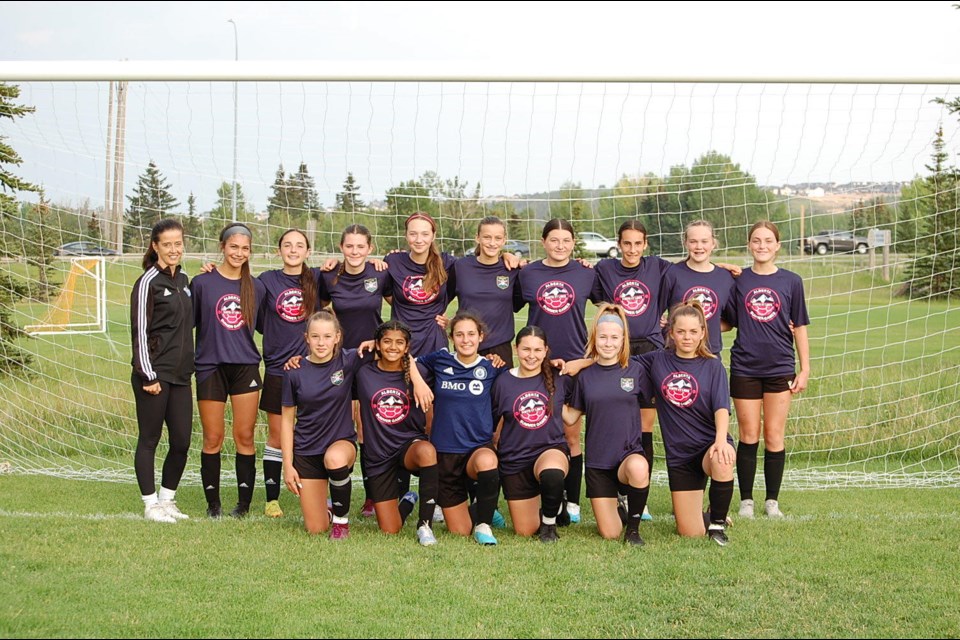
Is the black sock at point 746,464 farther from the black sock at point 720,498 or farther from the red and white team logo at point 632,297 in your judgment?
the red and white team logo at point 632,297

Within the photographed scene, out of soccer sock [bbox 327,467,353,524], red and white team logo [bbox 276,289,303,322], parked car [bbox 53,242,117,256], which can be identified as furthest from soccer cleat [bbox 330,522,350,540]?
parked car [bbox 53,242,117,256]

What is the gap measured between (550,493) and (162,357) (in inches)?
89.7

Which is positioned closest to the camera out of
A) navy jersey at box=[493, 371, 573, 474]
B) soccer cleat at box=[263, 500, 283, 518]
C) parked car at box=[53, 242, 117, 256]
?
navy jersey at box=[493, 371, 573, 474]

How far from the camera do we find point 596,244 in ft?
28.1

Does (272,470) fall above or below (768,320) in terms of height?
below

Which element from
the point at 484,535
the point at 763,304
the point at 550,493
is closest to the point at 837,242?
the point at 763,304

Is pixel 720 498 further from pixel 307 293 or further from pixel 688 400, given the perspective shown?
pixel 307 293

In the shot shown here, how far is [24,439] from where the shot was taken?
7137mm

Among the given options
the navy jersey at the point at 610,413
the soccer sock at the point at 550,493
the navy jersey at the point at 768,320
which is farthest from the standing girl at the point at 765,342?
the soccer sock at the point at 550,493

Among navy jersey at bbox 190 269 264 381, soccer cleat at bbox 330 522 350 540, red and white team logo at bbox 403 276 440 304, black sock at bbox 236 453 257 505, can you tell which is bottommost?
soccer cleat at bbox 330 522 350 540

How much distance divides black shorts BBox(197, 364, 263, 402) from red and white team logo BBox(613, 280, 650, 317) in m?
2.16

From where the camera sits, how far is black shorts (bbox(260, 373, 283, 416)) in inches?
209

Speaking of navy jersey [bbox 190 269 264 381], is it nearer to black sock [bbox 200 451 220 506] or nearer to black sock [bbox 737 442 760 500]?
black sock [bbox 200 451 220 506]

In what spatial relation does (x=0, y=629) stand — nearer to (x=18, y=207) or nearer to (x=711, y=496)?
(x=711, y=496)
